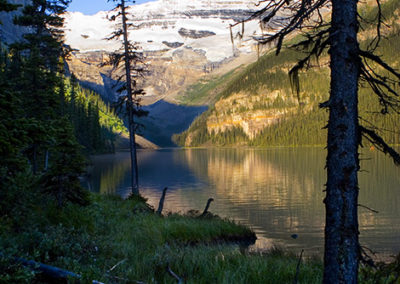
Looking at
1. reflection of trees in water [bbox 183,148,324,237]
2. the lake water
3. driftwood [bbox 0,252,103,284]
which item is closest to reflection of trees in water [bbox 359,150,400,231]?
Answer: the lake water

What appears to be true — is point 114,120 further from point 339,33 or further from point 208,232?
point 339,33

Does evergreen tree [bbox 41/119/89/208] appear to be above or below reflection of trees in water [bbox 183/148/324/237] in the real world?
above

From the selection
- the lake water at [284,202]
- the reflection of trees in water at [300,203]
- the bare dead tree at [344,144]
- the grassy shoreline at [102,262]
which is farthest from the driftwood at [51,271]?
the reflection of trees in water at [300,203]

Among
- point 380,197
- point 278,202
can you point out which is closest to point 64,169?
point 278,202

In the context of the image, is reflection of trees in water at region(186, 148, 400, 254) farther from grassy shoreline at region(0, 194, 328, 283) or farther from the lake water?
grassy shoreline at region(0, 194, 328, 283)

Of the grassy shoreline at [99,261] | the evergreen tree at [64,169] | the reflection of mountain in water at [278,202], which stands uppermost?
the evergreen tree at [64,169]

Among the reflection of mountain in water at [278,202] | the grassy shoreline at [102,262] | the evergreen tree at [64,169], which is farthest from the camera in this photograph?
the reflection of mountain in water at [278,202]

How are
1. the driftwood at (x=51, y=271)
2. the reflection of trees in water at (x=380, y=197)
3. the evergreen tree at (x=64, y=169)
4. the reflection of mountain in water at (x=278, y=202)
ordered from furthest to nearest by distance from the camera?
the reflection of trees in water at (x=380, y=197)
the reflection of mountain in water at (x=278, y=202)
the evergreen tree at (x=64, y=169)
the driftwood at (x=51, y=271)

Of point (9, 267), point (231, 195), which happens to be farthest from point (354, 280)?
point (231, 195)

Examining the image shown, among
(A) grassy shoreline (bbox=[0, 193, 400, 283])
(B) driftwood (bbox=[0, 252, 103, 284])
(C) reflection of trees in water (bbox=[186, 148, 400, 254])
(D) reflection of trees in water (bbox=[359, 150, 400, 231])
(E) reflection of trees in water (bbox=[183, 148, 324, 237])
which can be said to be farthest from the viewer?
(E) reflection of trees in water (bbox=[183, 148, 324, 237])

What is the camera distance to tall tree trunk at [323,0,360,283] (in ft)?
16.6

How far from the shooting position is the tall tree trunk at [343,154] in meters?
5.05

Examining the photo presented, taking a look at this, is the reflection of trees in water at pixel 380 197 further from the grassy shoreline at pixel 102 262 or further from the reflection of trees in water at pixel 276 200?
the grassy shoreline at pixel 102 262

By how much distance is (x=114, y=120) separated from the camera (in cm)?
19975
